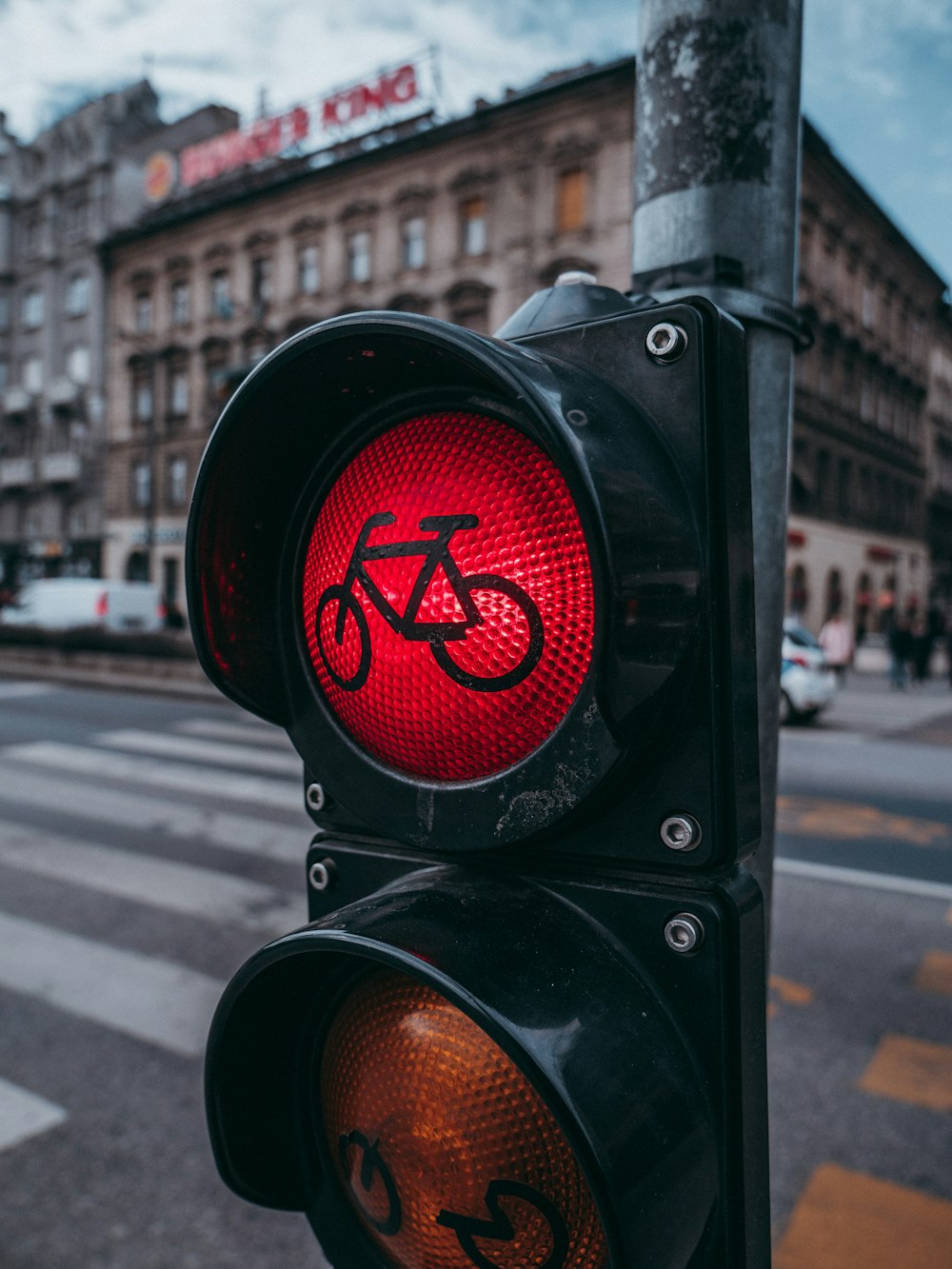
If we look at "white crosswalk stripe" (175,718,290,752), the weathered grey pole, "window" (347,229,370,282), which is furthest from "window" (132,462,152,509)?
the weathered grey pole

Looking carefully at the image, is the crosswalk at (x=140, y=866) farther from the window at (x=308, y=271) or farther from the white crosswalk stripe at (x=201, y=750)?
the window at (x=308, y=271)

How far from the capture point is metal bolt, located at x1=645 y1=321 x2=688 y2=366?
0.65 m

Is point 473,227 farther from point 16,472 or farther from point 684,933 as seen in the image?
point 684,933

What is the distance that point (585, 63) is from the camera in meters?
25.2

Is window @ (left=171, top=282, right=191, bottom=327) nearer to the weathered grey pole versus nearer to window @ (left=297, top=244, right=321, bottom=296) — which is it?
window @ (left=297, top=244, right=321, bottom=296)

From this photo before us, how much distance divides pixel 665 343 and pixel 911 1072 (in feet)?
11.4

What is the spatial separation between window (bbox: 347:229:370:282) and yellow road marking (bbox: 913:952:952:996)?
2769 cm

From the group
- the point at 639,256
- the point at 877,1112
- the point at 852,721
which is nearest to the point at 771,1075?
the point at 877,1112

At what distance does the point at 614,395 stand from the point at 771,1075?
10.7ft

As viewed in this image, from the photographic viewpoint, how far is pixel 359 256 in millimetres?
29016

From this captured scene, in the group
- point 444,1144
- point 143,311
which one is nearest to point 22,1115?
point 444,1144

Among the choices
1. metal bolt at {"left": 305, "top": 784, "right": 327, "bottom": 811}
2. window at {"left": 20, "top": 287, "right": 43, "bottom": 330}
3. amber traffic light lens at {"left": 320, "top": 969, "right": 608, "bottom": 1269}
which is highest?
window at {"left": 20, "top": 287, "right": 43, "bottom": 330}

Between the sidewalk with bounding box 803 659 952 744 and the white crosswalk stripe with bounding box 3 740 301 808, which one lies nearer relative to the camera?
the white crosswalk stripe with bounding box 3 740 301 808

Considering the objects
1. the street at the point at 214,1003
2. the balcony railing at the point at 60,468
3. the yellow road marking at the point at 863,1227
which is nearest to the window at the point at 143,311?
the balcony railing at the point at 60,468
